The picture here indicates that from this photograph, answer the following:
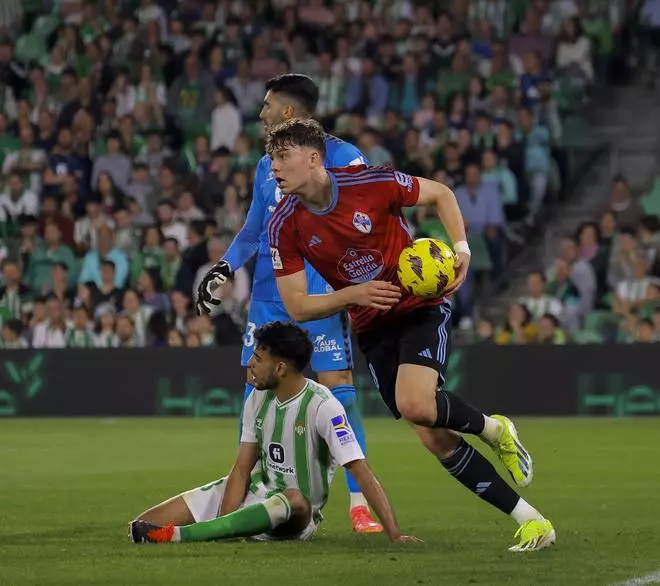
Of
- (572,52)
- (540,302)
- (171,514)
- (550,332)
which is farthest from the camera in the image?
(572,52)

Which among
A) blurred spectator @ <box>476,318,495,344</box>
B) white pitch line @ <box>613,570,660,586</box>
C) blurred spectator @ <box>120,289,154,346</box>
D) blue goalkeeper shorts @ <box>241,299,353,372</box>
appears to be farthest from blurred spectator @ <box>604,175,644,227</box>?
white pitch line @ <box>613,570,660,586</box>

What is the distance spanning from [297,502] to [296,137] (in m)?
1.65

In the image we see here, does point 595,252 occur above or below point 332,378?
above

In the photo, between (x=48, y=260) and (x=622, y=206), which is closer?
(x=622, y=206)

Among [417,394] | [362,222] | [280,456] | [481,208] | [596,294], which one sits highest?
[481,208]

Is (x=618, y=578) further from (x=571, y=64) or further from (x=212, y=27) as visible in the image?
(x=212, y=27)

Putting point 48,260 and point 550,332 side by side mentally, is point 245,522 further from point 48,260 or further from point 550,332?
point 48,260

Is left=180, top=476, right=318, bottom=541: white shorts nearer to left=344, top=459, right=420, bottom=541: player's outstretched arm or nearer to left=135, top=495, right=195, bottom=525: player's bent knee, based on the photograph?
left=135, top=495, right=195, bottom=525: player's bent knee

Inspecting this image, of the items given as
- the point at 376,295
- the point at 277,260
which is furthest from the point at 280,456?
the point at 376,295

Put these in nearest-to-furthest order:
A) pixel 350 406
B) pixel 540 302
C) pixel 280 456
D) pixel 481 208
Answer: pixel 280 456, pixel 350 406, pixel 540 302, pixel 481 208

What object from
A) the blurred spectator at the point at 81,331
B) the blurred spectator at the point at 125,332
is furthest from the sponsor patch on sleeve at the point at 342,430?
the blurred spectator at the point at 81,331

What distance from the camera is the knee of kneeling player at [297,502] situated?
7.65 m

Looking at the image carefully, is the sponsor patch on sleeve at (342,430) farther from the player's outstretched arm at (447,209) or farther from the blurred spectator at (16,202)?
the blurred spectator at (16,202)

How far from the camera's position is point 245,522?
7.63 m
